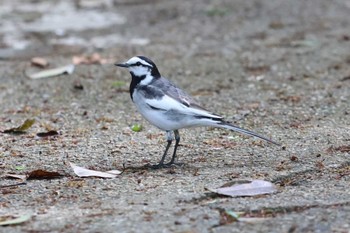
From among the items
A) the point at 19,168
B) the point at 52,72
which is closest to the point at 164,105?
the point at 19,168

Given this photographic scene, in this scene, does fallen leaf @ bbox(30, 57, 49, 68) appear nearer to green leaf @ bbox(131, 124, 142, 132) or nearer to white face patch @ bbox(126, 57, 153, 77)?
green leaf @ bbox(131, 124, 142, 132)

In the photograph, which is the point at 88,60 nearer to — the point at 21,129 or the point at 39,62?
the point at 39,62

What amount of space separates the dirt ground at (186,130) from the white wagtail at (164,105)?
0.32m

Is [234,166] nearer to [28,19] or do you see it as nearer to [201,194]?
[201,194]

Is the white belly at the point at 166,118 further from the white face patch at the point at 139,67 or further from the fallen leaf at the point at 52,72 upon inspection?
the fallen leaf at the point at 52,72

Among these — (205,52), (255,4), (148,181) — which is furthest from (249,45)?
(148,181)

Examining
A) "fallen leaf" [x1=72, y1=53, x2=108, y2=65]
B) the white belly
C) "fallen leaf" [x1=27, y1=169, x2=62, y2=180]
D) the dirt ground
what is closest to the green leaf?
the dirt ground

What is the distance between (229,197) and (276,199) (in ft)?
0.96

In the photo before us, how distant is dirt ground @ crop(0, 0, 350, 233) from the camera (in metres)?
4.89

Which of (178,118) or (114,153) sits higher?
(178,118)

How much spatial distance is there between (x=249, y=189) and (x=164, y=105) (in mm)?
1104

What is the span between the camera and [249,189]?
17.1 feet

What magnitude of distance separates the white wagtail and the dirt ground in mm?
318

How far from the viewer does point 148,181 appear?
559cm
